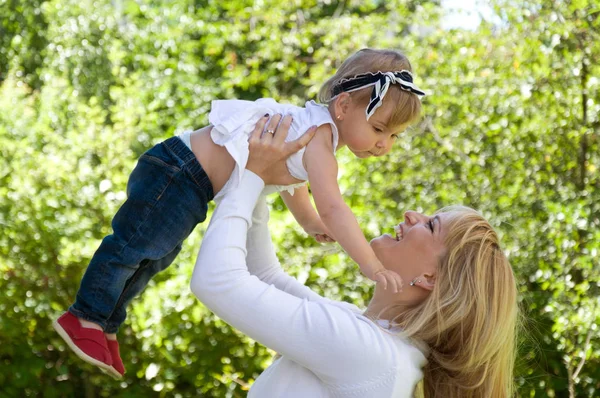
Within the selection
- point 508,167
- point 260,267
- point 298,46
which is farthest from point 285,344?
point 298,46

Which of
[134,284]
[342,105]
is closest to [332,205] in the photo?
[342,105]

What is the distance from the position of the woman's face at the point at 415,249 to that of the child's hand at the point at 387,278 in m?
0.10

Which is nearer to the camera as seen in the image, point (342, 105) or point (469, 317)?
point (469, 317)

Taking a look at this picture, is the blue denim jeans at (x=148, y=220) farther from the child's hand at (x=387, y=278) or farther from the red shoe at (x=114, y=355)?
the child's hand at (x=387, y=278)

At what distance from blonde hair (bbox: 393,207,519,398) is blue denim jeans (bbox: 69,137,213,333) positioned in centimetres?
59

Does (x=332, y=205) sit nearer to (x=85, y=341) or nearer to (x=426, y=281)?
(x=426, y=281)

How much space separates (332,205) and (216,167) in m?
0.31

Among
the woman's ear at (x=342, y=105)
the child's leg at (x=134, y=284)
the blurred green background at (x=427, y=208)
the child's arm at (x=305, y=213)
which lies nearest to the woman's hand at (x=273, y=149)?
the woman's ear at (x=342, y=105)

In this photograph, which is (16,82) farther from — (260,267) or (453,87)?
(260,267)

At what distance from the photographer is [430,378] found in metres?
2.03

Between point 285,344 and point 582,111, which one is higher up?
point 285,344

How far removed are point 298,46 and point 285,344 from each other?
4703 mm

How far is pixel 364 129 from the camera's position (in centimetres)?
210

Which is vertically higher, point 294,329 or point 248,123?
point 248,123
